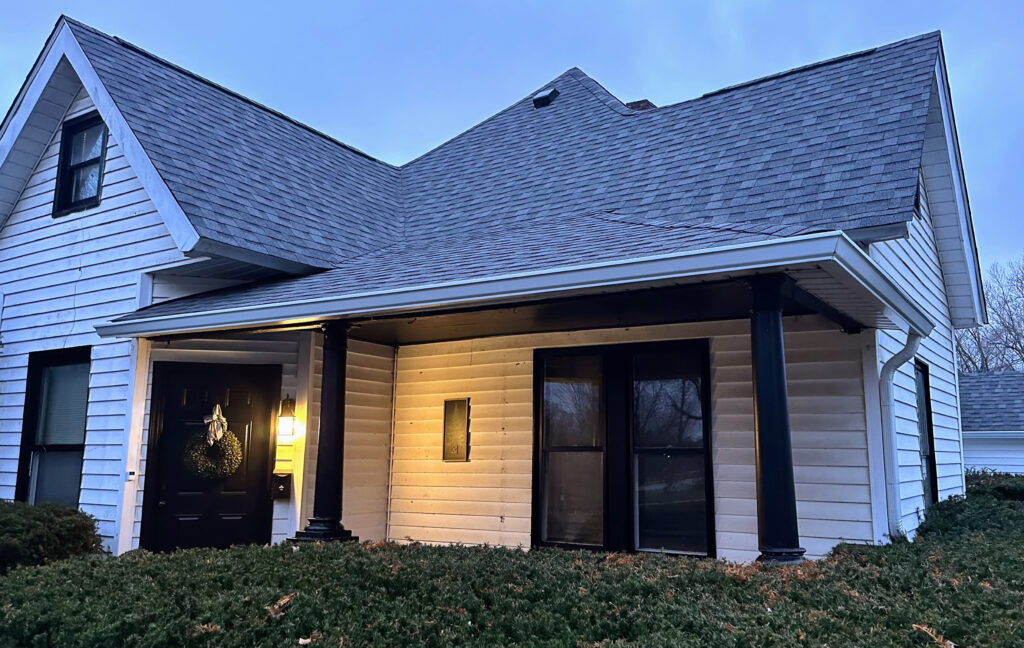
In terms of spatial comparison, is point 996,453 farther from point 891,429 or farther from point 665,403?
point 665,403

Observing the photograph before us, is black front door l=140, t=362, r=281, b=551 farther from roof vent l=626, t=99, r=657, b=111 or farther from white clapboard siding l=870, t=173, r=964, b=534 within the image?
roof vent l=626, t=99, r=657, b=111

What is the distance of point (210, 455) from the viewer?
25.3ft

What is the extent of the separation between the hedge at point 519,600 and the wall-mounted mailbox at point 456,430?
298cm

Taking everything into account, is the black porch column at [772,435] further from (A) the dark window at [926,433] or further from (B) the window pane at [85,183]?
(B) the window pane at [85,183]

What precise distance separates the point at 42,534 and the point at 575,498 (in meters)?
4.51

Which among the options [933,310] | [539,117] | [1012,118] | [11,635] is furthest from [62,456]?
[1012,118]

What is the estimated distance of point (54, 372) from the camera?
29.6 ft

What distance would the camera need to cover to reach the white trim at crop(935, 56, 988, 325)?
8.49m

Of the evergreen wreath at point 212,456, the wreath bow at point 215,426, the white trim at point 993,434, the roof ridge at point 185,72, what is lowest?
the evergreen wreath at point 212,456

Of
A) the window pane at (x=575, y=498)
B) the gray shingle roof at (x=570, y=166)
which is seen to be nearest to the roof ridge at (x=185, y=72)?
the gray shingle roof at (x=570, y=166)

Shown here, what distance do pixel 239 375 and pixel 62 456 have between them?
238 centimetres

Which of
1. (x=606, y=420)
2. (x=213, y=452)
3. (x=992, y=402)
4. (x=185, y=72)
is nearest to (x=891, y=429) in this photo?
(x=606, y=420)

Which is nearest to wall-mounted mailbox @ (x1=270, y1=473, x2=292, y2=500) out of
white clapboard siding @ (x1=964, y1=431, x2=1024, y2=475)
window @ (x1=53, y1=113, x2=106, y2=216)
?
window @ (x1=53, y1=113, x2=106, y2=216)

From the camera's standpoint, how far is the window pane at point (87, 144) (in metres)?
9.15
